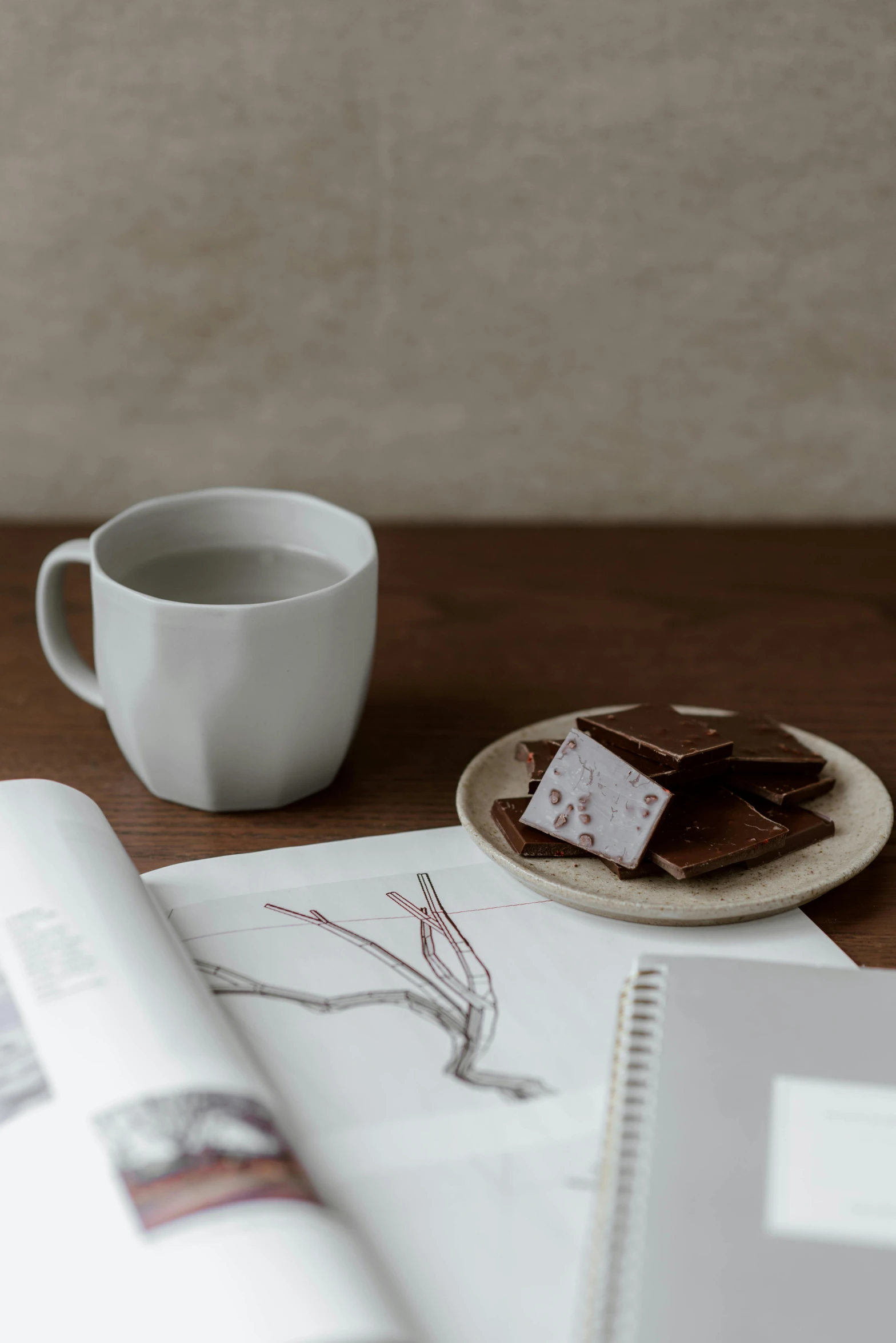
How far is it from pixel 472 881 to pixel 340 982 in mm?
87

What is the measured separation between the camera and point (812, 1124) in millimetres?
347

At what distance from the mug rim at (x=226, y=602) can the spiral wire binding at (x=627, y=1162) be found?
0.22 m

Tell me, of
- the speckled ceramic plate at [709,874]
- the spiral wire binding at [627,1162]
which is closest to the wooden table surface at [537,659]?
the speckled ceramic plate at [709,874]

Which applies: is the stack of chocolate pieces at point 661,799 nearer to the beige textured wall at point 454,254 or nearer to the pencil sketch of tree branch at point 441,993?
the pencil sketch of tree branch at point 441,993

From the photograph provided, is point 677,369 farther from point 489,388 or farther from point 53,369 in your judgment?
point 53,369

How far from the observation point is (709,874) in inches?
19.4

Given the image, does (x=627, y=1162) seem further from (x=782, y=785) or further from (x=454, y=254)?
(x=454, y=254)

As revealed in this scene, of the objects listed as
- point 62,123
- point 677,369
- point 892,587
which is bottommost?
point 892,587

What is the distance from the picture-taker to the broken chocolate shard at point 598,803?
0.48 metres

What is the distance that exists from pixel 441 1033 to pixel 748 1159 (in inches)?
4.8

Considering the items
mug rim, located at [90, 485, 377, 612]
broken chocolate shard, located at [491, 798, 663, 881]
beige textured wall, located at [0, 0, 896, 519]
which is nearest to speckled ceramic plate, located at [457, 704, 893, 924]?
broken chocolate shard, located at [491, 798, 663, 881]

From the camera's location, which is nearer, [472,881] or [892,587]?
[472,881]

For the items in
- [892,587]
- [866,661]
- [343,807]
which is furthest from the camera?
[892,587]

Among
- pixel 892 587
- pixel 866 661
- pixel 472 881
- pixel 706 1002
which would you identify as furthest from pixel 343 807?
pixel 892 587
